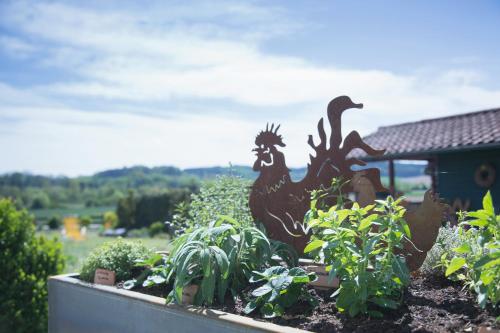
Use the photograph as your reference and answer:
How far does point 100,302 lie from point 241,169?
1216 millimetres

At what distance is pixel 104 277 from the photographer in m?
2.88

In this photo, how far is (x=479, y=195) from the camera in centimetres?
809

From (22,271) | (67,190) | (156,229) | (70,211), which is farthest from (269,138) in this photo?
(67,190)

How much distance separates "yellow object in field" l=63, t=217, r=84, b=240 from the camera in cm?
2466

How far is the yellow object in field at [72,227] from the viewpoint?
24661mm

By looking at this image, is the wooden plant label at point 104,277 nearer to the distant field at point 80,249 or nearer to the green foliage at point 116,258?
the green foliage at point 116,258

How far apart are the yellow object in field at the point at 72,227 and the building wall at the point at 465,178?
752 inches

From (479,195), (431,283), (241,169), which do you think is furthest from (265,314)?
(479,195)

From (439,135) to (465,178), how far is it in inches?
39.1

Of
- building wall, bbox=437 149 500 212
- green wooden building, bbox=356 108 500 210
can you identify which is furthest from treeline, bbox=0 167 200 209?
building wall, bbox=437 149 500 212

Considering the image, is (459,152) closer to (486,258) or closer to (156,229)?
(486,258)

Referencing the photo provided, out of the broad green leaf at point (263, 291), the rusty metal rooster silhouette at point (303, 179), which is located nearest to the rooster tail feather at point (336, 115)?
the rusty metal rooster silhouette at point (303, 179)

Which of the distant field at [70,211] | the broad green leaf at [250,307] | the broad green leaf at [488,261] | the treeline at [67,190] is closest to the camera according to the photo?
the broad green leaf at [488,261]

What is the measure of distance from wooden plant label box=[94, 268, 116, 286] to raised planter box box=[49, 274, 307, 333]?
74 mm
